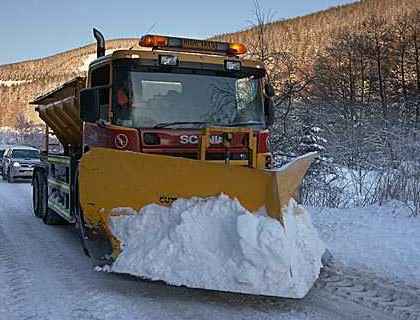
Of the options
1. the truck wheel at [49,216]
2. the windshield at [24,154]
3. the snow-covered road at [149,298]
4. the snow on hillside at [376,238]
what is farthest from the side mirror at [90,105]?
the windshield at [24,154]

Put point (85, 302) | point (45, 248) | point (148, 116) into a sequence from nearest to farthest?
point (85, 302)
point (148, 116)
point (45, 248)

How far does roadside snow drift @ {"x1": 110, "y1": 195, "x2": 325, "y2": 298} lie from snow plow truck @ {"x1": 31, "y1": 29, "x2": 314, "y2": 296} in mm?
131

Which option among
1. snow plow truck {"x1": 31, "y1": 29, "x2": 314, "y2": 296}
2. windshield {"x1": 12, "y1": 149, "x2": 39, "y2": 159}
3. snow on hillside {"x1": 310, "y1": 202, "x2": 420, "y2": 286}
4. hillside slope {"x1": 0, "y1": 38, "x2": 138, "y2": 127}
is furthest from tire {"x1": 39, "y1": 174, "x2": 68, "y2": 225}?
hillside slope {"x1": 0, "y1": 38, "x2": 138, "y2": 127}

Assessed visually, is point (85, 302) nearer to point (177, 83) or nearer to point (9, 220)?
point (177, 83)

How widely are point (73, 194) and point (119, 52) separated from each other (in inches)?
77.7

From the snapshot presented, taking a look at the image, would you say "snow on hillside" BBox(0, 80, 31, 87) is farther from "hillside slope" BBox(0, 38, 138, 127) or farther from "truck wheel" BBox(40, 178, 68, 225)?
"truck wheel" BBox(40, 178, 68, 225)

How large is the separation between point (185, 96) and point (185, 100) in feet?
0.17

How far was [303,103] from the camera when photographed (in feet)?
60.5

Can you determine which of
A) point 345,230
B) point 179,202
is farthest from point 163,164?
point 345,230

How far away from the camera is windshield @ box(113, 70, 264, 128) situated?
6.44 m

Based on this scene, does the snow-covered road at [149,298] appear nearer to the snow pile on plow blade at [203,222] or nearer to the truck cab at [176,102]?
the snow pile on plow blade at [203,222]

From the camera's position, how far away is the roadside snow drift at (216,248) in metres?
4.89

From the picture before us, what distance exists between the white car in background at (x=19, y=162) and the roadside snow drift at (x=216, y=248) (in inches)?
659

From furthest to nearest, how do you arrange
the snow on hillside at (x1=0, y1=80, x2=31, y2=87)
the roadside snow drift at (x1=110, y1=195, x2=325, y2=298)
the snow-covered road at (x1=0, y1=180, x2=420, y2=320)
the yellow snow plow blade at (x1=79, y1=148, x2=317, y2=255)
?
1. the snow on hillside at (x1=0, y1=80, x2=31, y2=87)
2. the yellow snow plow blade at (x1=79, y1=148, x2=317, y2=255)
3. the snow-covered road at (x1=0, y1=180, x2=420, y2=320)
4. the roadside snow drift at (x1=110, y1=195, x2=325, y2=298)
